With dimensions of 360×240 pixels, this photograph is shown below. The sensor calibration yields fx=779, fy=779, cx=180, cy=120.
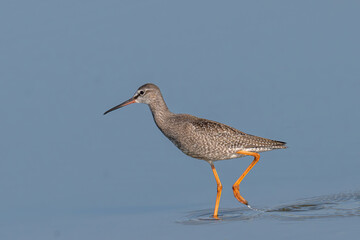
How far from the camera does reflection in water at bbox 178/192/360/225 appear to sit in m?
15.1

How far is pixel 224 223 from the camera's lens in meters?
15.2

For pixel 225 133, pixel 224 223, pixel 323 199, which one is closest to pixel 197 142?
pixel 225 133

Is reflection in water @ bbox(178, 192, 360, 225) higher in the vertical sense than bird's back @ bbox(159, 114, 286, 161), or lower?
lower

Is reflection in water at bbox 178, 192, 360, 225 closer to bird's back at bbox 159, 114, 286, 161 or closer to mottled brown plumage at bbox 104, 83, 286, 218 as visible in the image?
mottled brown plumage at bbox 104, 83, 286, 218

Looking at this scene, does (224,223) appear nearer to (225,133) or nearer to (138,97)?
(225,133)

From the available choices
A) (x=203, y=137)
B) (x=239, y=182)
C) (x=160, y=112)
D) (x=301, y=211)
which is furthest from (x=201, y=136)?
(x=301, y=211)

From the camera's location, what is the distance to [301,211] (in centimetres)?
1548

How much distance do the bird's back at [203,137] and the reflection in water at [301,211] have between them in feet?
4.08

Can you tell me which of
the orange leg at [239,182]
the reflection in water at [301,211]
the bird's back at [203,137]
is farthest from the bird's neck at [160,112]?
the reflection in water at [301,211]

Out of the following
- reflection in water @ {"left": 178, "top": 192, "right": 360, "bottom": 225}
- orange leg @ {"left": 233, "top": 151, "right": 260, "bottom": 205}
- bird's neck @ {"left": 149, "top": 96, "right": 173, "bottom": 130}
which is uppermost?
bird's neck @ {"left": 149, "top": 96, "right": 173, "bottom": 130}

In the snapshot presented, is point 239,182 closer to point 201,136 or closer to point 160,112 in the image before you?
point 201,136

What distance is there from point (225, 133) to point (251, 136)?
782mm

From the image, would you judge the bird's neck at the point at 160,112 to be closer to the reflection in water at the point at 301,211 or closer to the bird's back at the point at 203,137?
the bird's back at the point at 203,137

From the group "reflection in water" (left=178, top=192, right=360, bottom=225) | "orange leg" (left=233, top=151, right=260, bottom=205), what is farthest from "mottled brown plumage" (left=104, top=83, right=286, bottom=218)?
"reflection in water" (left=178, top=192, right=360, bottom=225)
